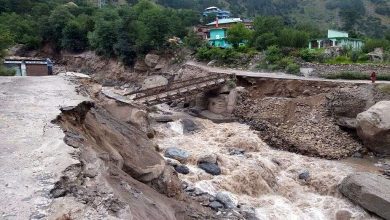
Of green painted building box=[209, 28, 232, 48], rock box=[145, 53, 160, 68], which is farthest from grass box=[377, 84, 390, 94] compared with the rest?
green painted building box=[209, 28, 232, 48]

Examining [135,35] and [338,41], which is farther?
[338,41]

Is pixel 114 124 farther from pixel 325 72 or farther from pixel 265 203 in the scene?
pixel 325 72

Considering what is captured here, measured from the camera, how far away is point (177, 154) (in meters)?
17.2

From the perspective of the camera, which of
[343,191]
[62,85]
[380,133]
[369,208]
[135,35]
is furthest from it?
[135,35]

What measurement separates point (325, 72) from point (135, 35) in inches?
767

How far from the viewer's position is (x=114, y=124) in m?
15.3

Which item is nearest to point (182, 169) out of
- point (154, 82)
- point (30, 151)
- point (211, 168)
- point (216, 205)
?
point (211, 168)

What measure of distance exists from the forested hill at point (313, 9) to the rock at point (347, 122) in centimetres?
6227

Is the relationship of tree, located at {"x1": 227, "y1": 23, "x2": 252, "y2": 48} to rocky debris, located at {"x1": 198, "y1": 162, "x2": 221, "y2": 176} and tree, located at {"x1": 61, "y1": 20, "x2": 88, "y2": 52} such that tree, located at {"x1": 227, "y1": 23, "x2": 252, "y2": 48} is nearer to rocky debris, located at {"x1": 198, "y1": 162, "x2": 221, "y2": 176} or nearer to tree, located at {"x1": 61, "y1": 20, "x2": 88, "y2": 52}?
tree, located at {"x1": 61, "y1": 20, "x2": 88, "y2": 52}

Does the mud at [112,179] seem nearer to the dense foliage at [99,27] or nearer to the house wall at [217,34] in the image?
the dense foliage at [99,27]

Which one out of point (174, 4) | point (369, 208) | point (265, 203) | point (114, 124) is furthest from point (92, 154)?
point (174, 4)

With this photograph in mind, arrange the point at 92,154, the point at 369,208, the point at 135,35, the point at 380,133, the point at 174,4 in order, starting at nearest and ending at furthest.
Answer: the point at 92,154 < the point at 369,208 < the point at 380,133 < the point at 135,35 < the point at 174,4

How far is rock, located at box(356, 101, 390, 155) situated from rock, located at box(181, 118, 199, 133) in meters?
8.81

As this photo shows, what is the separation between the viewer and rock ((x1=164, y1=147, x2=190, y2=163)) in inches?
664
